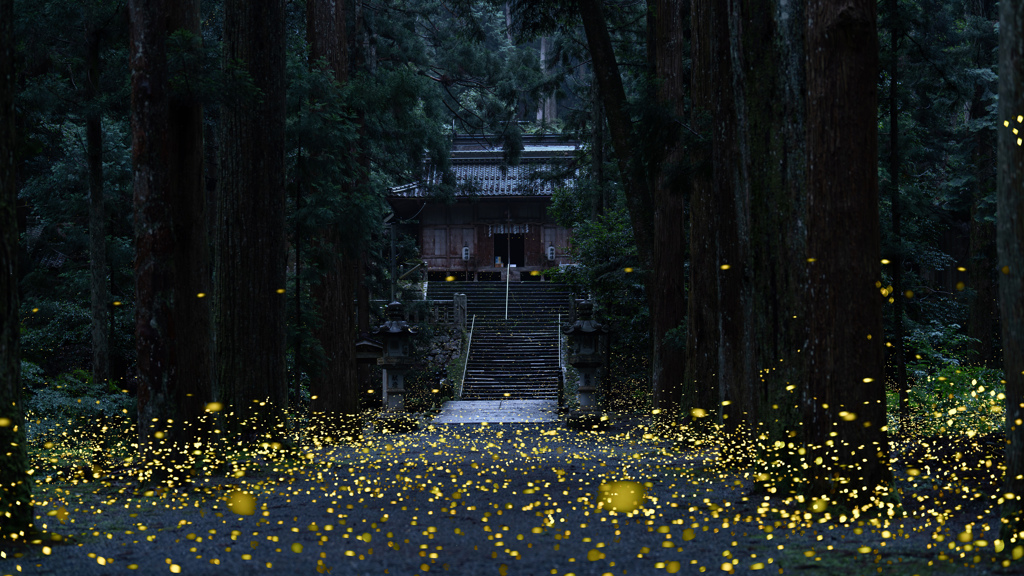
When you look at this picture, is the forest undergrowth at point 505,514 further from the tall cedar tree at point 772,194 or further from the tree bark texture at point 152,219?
the tree bark texture at point 152,219

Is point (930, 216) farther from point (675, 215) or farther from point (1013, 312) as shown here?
point (1013, 312)

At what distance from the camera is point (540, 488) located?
8070mm

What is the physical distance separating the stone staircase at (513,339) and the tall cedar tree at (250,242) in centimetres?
1572

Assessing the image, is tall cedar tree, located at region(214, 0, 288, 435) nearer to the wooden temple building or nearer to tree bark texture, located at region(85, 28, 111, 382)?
tree bark texture, located at region(85, 28, 111, 382)

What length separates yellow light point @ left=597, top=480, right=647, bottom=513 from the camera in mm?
6863

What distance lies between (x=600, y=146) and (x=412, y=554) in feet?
66.6

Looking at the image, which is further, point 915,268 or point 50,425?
point 915,268

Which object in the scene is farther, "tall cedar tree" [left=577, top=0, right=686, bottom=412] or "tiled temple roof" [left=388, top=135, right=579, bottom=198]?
"tiled temple roof" [left=388, top=135, right=579, bottom=198]

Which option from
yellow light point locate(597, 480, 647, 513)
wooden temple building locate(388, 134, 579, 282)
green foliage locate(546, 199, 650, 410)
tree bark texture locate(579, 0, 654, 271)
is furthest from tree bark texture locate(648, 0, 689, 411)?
wooden temple building locate(388, 134, 579, 282)

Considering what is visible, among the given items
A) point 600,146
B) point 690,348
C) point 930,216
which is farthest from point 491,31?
point 690,348

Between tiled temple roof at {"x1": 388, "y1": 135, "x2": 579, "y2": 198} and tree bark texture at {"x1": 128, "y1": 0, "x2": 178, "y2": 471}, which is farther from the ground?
tiled temple roof at {"x1": 388, "y1": 135, "x2": 579, "y2": 198}

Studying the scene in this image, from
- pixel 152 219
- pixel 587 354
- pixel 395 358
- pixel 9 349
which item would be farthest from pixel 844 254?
pixel 395 358

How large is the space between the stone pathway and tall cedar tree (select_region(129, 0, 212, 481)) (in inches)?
474

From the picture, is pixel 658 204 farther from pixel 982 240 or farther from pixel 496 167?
pixel 496 167
